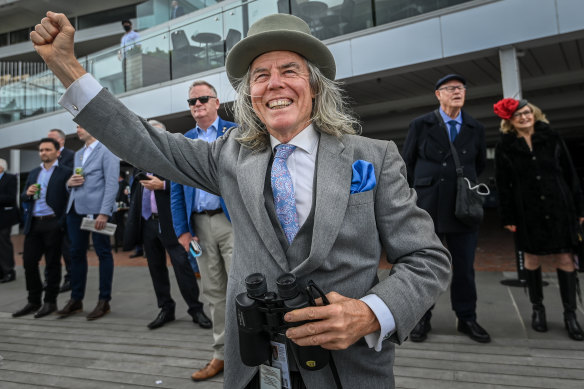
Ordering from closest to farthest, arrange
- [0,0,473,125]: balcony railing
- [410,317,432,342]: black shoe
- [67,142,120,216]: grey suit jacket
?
[410,317,432,342]: black shoe, [67,142,120,216]: grey suit jacket, [0,0,473,125]: balcony railing

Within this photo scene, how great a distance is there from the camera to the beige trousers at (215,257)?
2900 mm

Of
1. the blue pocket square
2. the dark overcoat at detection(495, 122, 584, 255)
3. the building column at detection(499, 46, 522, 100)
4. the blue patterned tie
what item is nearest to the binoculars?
the blue patterned tie

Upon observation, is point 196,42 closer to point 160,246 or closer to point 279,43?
point 160,246

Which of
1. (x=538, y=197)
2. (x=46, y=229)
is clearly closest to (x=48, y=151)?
(x=46, y=229)

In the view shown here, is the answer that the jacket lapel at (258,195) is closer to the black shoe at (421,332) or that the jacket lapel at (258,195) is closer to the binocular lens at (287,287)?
the binocular lens at (287,287)

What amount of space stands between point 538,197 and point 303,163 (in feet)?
9.36

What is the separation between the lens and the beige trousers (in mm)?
2900

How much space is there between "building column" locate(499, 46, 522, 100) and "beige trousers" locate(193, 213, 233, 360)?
518 cm

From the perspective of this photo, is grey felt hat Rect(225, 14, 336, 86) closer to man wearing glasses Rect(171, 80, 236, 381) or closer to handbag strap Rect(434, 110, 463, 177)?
man wearing glasses Rect(171, 80, 236, 381)

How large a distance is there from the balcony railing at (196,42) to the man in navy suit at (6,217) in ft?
14.2

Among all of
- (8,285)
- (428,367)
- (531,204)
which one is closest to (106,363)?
(428,367)

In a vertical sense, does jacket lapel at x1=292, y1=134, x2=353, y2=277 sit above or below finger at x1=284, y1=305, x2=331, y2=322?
Result: above

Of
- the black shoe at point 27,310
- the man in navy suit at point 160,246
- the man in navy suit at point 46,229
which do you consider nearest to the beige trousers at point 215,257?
the man in navy suit at point 160,246

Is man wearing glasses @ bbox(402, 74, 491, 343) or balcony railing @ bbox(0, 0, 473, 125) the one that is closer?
man wearing glasses @ bbox(402, 74, 491, 343)
